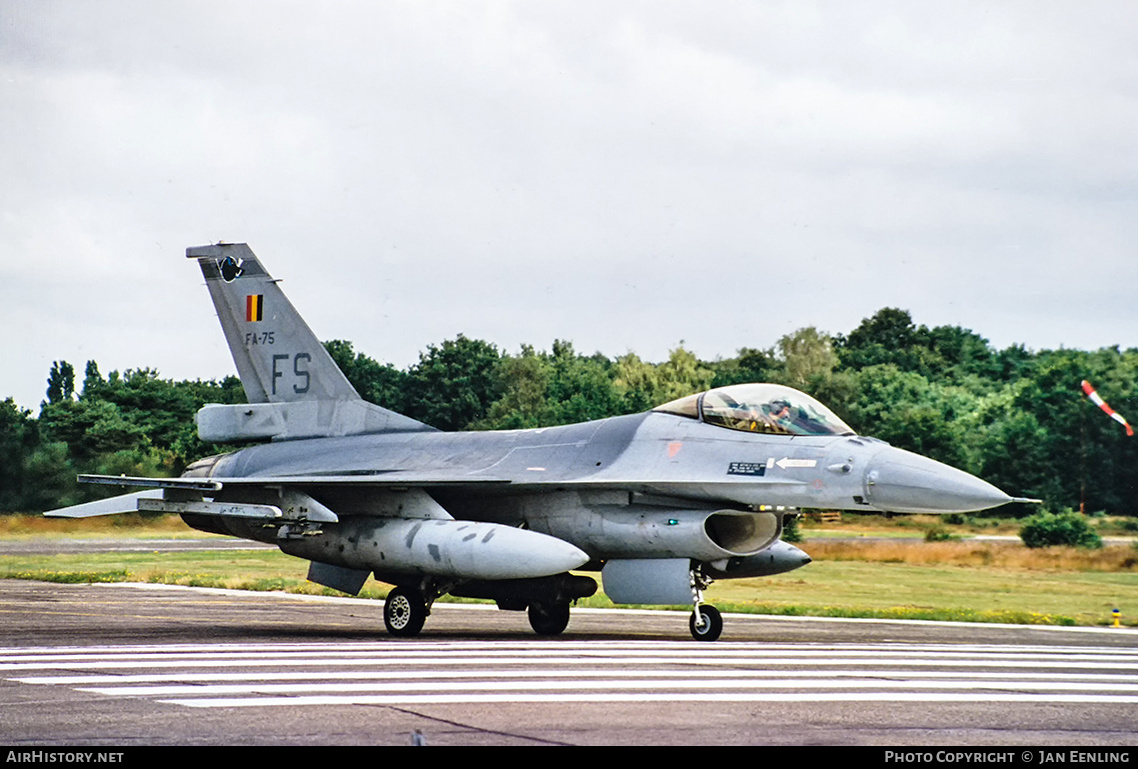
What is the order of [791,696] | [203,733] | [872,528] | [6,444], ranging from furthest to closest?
[872,528] → [6,444] → [791,696] → [203,733]

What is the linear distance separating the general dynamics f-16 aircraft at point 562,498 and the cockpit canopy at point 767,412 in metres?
0.02

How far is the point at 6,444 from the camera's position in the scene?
28438 mm

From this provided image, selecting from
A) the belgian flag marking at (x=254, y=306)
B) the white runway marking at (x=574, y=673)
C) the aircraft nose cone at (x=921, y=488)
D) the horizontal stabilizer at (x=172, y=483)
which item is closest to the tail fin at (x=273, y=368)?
the belgian flag marking at (x=254, y=306)

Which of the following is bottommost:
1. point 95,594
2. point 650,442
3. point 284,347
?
point 95,594

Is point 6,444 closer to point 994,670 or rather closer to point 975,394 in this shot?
point 994,670

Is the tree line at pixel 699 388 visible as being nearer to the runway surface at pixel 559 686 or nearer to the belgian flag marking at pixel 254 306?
the belgian flag marking at pixel 254 306

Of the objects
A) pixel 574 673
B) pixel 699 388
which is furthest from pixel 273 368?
pixel 699 388

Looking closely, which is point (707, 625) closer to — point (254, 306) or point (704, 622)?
point (704, 622)

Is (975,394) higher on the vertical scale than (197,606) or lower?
higher

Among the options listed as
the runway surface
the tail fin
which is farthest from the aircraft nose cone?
the tail fin

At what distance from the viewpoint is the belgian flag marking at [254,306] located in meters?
20.0

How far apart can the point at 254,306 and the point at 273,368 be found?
101 cm
